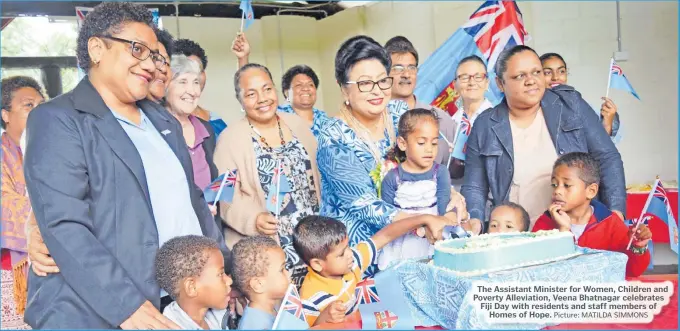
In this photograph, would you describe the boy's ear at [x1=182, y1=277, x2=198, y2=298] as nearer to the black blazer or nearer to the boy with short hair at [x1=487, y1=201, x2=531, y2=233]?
the black blazer

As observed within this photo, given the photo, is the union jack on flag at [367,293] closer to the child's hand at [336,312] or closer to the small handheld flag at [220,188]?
the child's hand at [336,312]

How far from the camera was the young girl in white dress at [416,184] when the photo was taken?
9.44 ft

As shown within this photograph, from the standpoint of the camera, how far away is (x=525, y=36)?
17.3 ft

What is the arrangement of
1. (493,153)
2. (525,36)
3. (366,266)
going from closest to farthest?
1. (366,266)
2. (493,153)
3. (525,36)

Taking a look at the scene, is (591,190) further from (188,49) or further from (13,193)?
(13,193)

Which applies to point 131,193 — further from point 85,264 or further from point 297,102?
point 297,102

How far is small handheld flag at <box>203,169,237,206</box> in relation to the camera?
285 cm

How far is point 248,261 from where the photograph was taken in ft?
7.84

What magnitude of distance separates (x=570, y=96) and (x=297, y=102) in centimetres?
250

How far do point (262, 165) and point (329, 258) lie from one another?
84 cm

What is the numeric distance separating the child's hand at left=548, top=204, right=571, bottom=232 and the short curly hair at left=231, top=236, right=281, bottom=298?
1212 mm

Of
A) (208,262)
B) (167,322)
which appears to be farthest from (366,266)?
(167,322)

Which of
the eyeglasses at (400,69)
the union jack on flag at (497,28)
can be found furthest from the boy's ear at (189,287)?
the union jack on flag at (497,28)

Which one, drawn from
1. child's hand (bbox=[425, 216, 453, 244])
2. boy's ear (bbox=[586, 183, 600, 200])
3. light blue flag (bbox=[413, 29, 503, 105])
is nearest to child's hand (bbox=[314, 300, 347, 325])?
child's hand (bbox=[425, 216, 453, 244])
